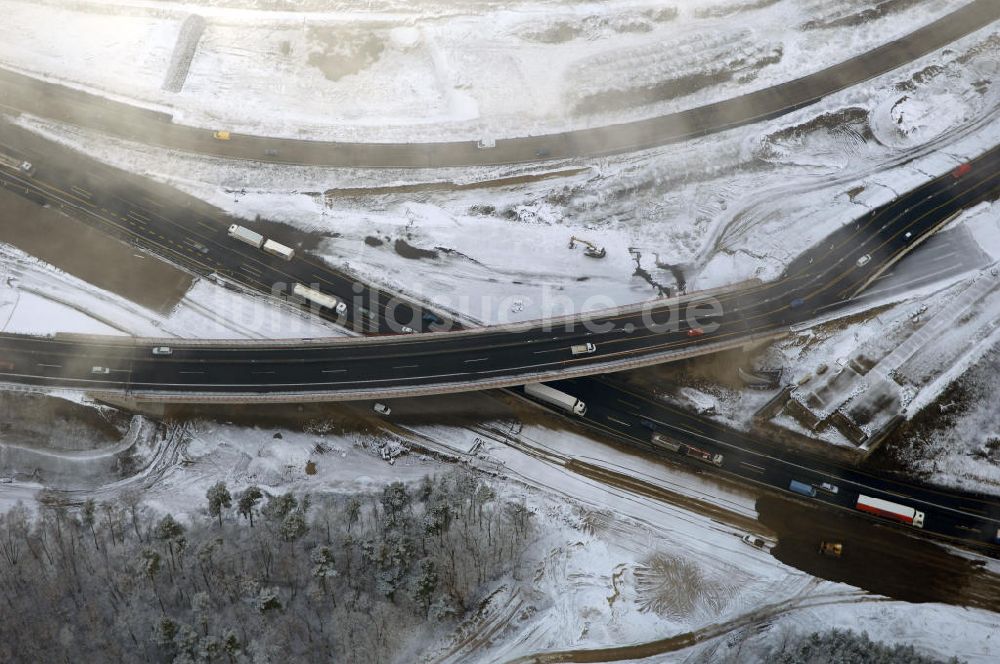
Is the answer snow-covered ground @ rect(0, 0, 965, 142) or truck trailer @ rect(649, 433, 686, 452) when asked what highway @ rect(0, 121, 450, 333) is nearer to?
snow-covered ground @ rect(0, 0, 965, 142)

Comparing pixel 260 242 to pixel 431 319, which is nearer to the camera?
pixel 431 319

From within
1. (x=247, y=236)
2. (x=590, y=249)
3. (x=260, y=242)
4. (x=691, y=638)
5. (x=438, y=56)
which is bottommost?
(x=691, y=638)

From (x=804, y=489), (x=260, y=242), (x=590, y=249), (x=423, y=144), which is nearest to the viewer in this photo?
(x=804, y=489)

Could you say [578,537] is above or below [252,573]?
above

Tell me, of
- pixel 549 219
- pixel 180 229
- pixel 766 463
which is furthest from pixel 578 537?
pixel 180 229

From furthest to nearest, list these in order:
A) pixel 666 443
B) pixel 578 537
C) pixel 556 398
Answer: pixel 556 398, pixel 666 443, pixel 578 537

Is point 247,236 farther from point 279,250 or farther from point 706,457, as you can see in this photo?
point 706,457

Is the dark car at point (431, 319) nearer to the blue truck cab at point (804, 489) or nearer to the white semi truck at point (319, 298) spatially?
the white semi truck at point (319, 298)
